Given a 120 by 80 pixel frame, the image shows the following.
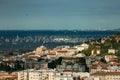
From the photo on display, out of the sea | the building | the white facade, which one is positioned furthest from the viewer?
the sea

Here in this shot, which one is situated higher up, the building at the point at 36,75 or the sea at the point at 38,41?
the building at the point at 36,75

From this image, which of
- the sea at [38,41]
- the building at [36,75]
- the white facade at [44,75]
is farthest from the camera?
the sea at [38,41]

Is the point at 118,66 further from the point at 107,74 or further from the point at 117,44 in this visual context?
the point at 117,44

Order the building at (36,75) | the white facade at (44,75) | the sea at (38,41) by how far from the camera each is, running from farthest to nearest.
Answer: the sea at (38,41) → the building at (36,75) → the white facade at (44,75)

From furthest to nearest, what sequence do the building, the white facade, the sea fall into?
the sea
the building
the white facade

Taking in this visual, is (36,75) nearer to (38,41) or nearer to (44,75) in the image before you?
(44,75)

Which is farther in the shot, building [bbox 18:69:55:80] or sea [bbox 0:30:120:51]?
sea [bbox 0:30:120:51]

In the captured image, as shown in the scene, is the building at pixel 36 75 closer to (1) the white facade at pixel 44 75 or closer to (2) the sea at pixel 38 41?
(1) the white facade at pixel 44 75

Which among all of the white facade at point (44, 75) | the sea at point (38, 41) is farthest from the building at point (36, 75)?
the sea at point (38, 41)

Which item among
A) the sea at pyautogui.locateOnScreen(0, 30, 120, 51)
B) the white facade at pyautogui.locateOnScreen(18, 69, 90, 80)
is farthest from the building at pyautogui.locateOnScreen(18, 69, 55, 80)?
the sea at pyautogui.locateOnScreen(0, 30, 120, 51)

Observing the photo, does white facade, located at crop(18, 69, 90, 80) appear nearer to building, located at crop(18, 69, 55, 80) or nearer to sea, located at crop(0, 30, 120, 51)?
building, located at crop(18, 69, 55, 80)

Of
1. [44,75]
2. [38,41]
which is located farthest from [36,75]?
[38,41]

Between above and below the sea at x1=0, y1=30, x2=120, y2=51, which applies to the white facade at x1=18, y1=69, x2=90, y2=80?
above
